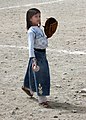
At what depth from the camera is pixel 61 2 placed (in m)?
19.3

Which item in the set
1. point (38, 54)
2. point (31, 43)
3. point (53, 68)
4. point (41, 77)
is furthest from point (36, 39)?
point (53, 68)

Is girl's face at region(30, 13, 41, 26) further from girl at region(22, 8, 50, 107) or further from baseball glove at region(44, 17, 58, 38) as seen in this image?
baseball glove at region(44, 17, 58, 38)

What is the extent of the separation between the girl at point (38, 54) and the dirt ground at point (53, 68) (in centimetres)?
24

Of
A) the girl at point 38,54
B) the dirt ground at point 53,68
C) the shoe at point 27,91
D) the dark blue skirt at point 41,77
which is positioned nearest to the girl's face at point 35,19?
the girl at point 38,54

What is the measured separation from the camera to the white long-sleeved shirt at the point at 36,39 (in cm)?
656

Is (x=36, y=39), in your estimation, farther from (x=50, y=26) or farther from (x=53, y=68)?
(x=53, y=68)

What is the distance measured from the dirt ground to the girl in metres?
0.24

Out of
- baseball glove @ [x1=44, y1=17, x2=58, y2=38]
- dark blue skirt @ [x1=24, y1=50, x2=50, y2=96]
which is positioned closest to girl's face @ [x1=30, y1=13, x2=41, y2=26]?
baseball glove @ [x1=44, y1=17, x2=58, y2=38]

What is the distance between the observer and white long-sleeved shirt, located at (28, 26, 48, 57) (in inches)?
258

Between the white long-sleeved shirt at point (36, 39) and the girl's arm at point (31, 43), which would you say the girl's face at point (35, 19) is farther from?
the girl's arm at point (31, 43)

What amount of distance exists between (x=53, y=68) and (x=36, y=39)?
7.68 ft

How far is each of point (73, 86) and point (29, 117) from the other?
1576 millimetres

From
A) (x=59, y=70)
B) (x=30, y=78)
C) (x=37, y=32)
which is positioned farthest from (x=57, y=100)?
(x=59, y=70)

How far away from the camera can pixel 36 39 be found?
662 cm
